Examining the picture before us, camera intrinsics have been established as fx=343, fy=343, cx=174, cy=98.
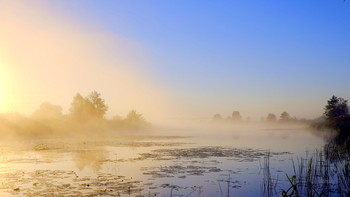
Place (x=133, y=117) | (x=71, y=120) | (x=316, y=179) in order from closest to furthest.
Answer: (x=316, y=179) < (x=71, y=120) < (x=133, y=117)

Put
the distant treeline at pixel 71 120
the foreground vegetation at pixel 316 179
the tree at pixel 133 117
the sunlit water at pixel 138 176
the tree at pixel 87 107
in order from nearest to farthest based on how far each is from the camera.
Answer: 1. the foreground vegetation at pixel 316 179
2. the sunlit water at pixel 138 176
3. the distant treeline at pixel 71 120
4. the tree at pixel 87 107
5. the tree at pixel 133 117

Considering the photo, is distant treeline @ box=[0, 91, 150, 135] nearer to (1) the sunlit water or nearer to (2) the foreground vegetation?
(1) the sunlit water

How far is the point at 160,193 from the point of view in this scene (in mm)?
15594

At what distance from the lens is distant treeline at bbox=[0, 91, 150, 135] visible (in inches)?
2507

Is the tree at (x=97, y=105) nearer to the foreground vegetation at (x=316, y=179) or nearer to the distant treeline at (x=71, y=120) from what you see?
the distant treeline at (x=71, y=120)

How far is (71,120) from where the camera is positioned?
3474 inches

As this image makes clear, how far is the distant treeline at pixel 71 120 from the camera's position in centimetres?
6369

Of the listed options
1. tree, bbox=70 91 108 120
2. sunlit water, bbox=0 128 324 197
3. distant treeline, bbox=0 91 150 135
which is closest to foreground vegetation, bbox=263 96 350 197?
sunlit water, bbox=0 128 324 197

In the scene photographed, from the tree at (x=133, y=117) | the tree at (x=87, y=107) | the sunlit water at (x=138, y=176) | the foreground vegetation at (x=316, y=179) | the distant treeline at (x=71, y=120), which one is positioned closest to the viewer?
the foreground vegetation at (x=316, y=179)

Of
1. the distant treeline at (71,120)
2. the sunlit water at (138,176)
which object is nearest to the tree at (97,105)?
the distant treeline at (71,120)

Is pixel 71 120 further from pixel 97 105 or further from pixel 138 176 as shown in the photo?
pixel 138 176

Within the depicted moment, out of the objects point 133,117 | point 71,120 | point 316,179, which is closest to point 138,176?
point 316,179

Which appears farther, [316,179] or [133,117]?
[133,117]

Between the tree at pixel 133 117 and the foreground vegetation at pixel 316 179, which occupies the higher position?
the tree at pixel 133 117
